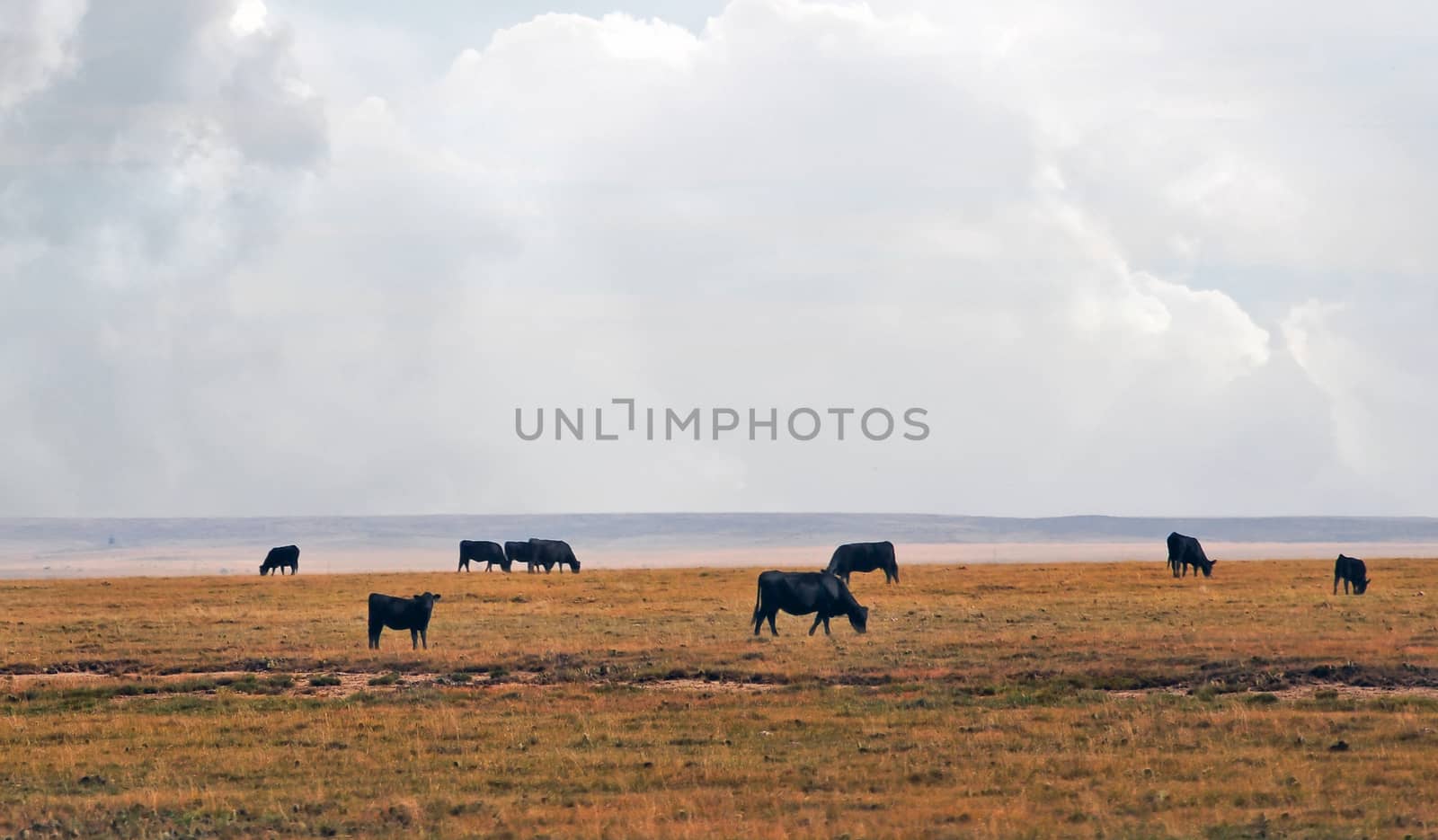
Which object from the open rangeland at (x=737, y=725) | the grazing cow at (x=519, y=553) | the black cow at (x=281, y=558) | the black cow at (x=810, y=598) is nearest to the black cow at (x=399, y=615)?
the open rangeland at (x=737, y=725)

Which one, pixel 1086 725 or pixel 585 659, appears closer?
pixel 1086 725

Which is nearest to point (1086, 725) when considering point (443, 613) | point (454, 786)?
point (454, 786)

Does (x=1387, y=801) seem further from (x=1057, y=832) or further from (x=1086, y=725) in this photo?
(x=1086, y=725)

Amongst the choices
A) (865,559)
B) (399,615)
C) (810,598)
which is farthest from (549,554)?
(399,615)

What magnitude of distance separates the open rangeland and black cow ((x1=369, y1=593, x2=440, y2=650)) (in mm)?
604

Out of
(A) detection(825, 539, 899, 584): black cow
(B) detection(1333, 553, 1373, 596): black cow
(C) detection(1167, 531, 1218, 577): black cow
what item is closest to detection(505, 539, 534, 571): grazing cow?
(A) detection(825, 539, 899, 584): black cow

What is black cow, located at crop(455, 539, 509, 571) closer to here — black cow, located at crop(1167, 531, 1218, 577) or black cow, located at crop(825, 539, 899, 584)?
black cow, located at crop(825, 539, 899, 584)

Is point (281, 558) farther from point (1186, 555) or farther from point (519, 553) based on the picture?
point (1186, 555)

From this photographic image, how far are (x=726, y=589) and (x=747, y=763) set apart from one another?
34323mm

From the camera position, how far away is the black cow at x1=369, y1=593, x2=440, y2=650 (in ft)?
107

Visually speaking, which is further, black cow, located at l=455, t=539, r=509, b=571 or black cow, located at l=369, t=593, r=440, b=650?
black cow, located at l=455, t=539, r=509, b=571

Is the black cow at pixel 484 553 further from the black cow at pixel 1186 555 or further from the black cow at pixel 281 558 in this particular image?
the black cow at pixel 1186 555

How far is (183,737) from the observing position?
21.1 metres

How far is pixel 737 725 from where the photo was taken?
21.2 meters
